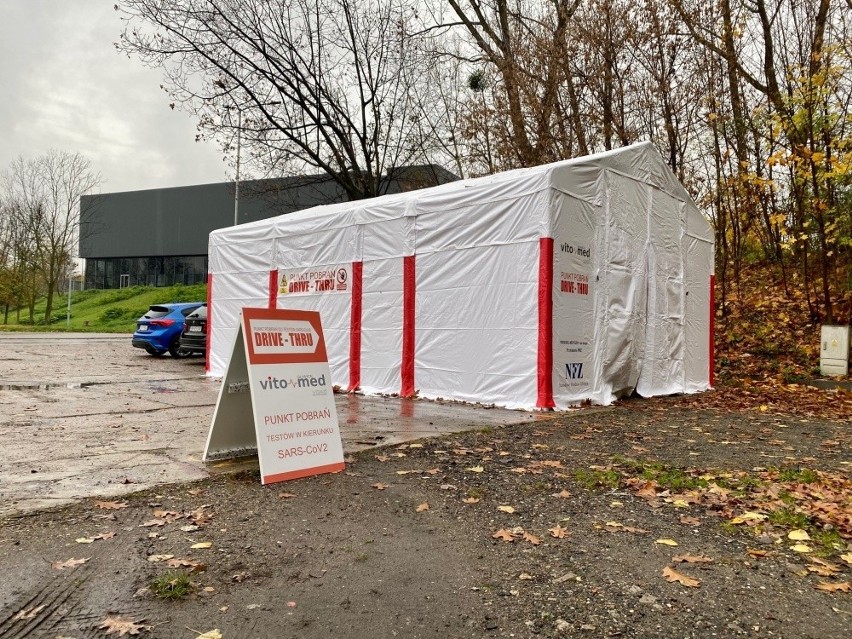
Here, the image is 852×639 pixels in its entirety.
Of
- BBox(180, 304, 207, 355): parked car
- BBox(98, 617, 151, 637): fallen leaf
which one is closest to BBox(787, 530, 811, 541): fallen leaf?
BBox(98, 617, 151, 637): fallen leaf

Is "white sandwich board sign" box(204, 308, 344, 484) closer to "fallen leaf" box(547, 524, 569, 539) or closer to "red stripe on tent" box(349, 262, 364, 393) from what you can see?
"fallen leaf" box(547, 524, 569, 539)

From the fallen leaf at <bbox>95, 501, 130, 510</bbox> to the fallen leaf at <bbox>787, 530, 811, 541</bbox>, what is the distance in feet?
13.8

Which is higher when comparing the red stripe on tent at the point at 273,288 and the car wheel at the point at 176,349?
the red stripe on tent at the point at 273,288

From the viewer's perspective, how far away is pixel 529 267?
9.43 m

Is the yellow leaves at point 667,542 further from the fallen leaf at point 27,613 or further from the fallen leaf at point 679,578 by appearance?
the fallen leaf at point 27,613

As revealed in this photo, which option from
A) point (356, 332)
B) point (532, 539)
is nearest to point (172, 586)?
point (532, 539)

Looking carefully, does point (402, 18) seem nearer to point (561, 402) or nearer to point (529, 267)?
point (529, 267)

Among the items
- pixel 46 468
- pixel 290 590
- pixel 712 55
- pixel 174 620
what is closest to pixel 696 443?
pixel 290 590

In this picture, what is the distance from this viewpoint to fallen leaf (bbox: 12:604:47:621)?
8.98 feet

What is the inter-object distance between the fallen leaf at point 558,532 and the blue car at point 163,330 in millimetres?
16635

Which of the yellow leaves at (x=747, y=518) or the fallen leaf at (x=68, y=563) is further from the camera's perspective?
the yellow leaves at (x=747, y=518)

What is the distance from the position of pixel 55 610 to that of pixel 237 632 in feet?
2.83

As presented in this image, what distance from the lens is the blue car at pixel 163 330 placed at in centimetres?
1853

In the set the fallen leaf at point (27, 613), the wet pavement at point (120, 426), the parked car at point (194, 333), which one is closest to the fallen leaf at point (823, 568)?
the fallen leaf at point (27, 613)
